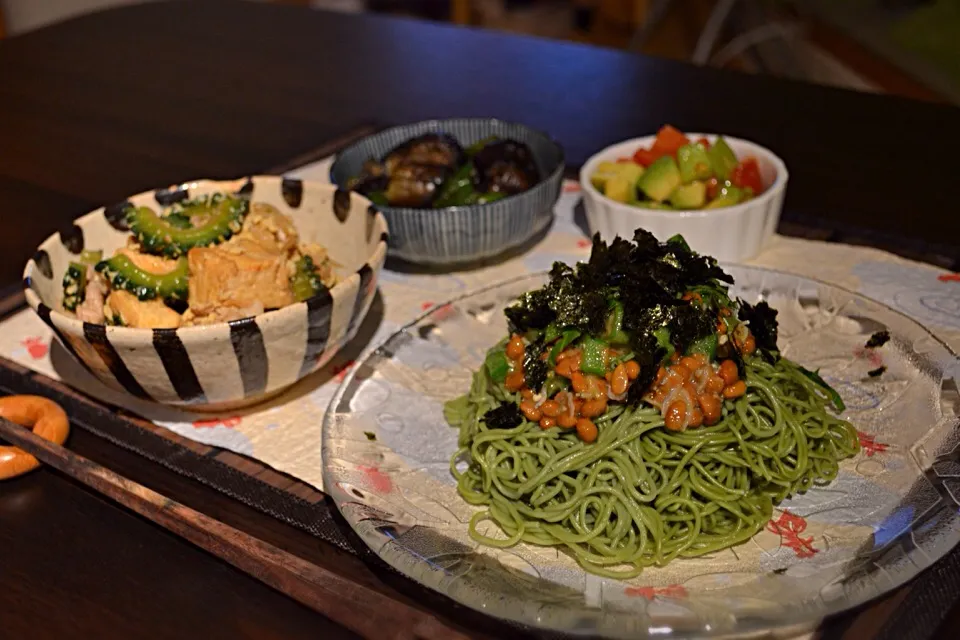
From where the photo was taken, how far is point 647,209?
1812mm

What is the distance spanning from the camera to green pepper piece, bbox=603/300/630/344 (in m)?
1.26

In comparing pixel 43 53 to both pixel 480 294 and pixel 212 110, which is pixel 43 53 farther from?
pixel 480 294

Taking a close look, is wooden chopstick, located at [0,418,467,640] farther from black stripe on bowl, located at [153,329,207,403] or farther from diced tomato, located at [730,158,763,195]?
diced tomato, located at [730,158,763,195]

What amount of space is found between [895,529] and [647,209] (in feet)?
2.85

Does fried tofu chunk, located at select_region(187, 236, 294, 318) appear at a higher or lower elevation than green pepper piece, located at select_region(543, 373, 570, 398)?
higher

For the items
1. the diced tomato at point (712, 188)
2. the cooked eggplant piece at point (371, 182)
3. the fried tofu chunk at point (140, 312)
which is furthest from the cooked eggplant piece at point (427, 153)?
the fried tofu chunk at point (140, 312)

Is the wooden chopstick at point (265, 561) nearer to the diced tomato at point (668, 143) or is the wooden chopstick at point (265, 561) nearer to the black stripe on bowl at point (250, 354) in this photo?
the black stripe on bowl at point (250, 354)

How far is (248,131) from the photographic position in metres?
2.65

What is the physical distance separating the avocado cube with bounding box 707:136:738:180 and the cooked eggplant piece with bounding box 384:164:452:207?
53 cm

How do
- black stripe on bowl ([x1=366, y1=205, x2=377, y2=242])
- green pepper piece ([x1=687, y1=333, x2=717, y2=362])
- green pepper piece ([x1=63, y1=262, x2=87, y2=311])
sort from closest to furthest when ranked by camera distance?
green pepper piece ([x1=687, y1=333, x2=717, y2=362])
green pepper piece ([x1=63, y1=262, x2=87, y2=311])
black stripe on bowl ([x1=366, y1=205, x2=377, y2=242])

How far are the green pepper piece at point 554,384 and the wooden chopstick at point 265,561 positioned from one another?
37cm

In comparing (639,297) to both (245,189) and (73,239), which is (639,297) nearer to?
(245,189)

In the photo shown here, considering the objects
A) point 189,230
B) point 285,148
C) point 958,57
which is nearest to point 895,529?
point 189,230

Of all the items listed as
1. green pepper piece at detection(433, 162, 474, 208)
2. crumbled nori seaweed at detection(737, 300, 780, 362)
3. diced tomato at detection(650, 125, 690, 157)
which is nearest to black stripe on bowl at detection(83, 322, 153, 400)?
green pepper piece at detection(433, 162, 474, 208)
